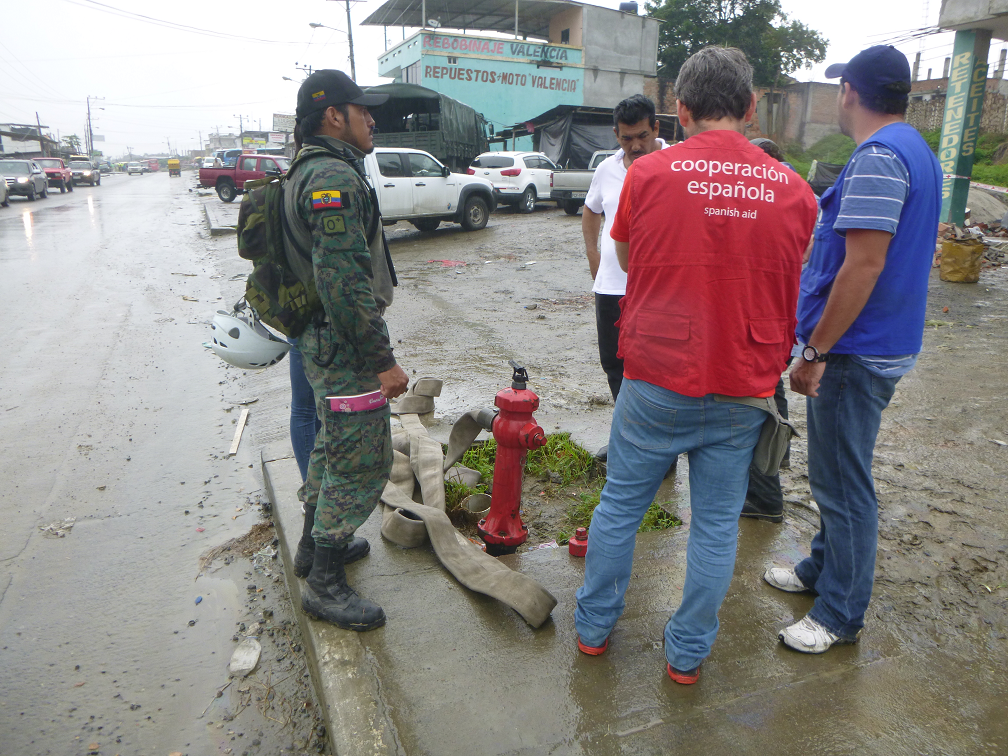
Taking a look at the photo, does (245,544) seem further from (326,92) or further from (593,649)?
(326,92)

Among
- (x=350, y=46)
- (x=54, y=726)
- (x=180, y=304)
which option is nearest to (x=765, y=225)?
(x=54, y=726)

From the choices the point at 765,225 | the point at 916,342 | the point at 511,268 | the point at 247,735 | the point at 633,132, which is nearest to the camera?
the point at 765,225

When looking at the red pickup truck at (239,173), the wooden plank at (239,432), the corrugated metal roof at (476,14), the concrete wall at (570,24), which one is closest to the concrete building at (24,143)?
the corrugated metal roof at (476,14)

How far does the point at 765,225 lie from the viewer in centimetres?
189

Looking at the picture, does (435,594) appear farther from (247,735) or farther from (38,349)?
(38,349)

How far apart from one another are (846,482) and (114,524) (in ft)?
11.9

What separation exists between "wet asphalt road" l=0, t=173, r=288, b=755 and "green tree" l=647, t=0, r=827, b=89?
39974 millimetres

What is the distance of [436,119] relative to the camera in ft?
74.0

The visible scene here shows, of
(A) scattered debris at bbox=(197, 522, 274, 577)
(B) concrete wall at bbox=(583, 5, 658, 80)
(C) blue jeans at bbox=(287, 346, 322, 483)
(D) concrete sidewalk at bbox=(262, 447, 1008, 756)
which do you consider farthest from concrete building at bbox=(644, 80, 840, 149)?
(D) concrete sidewalk at bbox=(262, 447, 1008, 756)

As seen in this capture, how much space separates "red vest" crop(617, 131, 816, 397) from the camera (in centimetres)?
189

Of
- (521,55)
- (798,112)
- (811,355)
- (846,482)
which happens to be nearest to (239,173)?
(521,55)

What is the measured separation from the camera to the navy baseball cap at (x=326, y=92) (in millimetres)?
2428

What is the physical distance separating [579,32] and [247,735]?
34.8 meters

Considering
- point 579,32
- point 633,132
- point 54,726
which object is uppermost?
point 579,32
